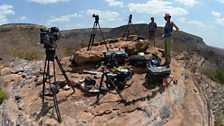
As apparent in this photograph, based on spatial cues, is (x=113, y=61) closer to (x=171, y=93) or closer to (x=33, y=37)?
(x=171, y=93)

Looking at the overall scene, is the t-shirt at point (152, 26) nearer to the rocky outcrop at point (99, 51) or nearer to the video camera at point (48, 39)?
the rocky outcrop at point (99, 51)

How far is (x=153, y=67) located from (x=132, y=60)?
144 centimetres

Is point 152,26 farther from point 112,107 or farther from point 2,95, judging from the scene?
point 2,95

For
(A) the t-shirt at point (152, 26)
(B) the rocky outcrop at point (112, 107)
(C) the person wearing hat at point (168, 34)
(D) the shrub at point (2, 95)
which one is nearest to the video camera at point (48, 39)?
(B) the rocky outcrop at point (112, 107)

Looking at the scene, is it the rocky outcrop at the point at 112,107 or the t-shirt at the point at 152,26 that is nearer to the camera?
the rocky outcrop at the point at 112,107

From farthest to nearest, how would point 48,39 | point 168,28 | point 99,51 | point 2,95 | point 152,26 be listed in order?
point 152,26 → point 2,95 → point 99,51 → point 168,28 → point 48,39

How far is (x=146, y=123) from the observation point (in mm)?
11031

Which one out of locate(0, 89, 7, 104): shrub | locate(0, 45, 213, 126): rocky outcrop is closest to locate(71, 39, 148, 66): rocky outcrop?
locate(0, 45, 213, 126): rocky outcrop

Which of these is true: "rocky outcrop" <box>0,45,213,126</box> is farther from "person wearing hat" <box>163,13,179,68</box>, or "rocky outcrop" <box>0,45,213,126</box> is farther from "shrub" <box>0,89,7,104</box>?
"shrub" <box>0,89,7,104</box>

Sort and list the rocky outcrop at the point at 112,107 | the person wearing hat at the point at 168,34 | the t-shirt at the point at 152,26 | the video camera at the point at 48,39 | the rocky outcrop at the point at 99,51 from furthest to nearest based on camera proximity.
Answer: the t-shirt at the point at 152,26 < the rocky outcrop at the point at 99,51 < the person wearing hat at the point at 168,34 < the video camera at the point at 48,39 < the rocky outcrop at the point at 112,107

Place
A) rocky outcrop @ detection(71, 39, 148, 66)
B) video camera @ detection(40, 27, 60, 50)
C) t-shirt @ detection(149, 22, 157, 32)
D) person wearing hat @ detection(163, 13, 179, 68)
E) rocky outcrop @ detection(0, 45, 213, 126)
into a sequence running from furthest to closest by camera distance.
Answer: t-shirt @ detection(149, 22, 157, 32)
rocky outcrop @ detection(71, 39, 148, 66)
person wearing hat @ detection(163, 13, 179, 68)
video camera @ detection(40, 27, 60, 50)
rocky outcrop @ detection(0, 45, 213, 126)

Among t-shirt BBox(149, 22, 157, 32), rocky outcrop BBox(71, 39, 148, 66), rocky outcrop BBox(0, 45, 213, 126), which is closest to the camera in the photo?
rocky outcrop BBox(0, 45, 213, 126)

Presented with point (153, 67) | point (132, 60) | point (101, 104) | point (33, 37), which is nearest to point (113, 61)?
point (132, 60)

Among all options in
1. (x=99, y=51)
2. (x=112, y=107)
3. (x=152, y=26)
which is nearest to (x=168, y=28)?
(x=99, y=51)
